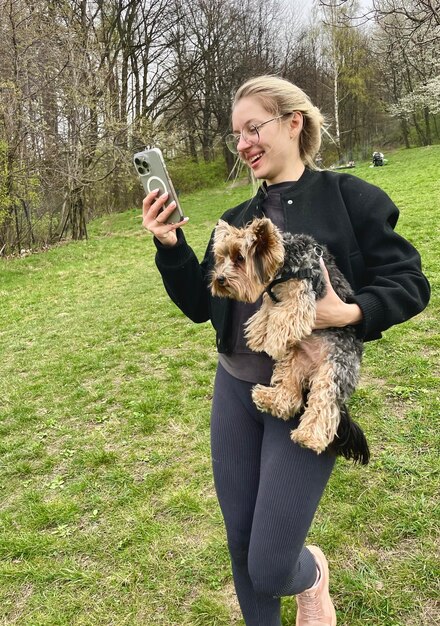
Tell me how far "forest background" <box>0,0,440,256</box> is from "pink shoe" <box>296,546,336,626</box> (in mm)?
2659

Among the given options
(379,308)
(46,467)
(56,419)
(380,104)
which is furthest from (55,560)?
(380,104)

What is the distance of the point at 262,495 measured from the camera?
1.98m

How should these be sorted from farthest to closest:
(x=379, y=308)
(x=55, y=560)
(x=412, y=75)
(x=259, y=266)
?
(x=412, y=75) < (x=55, y=560) < (x=259, y=266) < (x=379, y=308)

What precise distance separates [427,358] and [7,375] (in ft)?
20.4

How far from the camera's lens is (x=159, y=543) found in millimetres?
3492

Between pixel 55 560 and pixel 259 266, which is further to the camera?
→ pixel 55 560

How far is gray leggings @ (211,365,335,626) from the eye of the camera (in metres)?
1.92

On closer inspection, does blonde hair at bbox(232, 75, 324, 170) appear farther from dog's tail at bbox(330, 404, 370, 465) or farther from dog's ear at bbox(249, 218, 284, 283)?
dog's tail at bbox(330, 404, 370, 465)

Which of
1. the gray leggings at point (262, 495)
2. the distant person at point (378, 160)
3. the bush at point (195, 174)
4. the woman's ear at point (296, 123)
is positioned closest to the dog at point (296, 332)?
the gray leggings at point (262, 495)

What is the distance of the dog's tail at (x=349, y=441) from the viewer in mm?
2189

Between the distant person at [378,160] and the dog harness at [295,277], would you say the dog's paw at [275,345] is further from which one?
the distant person at [378,160]

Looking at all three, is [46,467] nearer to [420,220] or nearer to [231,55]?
[420,220]

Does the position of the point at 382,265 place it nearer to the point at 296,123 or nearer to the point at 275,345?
the point at 275,345

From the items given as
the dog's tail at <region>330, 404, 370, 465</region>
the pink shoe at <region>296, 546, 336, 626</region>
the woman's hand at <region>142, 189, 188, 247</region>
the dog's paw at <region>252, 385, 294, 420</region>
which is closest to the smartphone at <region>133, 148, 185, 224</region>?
the woman's hand at <region>142, 189, 188, 247</region>
